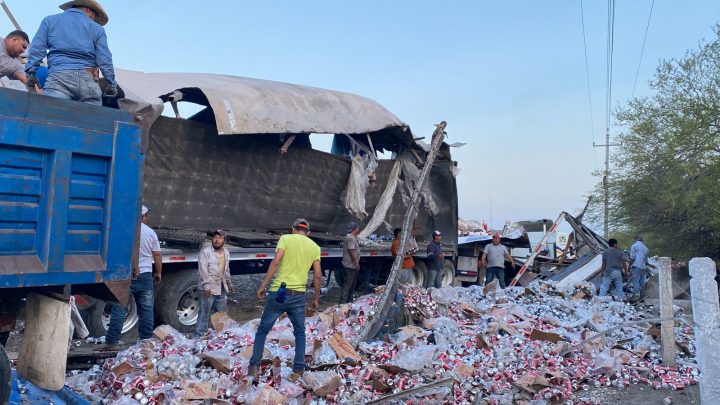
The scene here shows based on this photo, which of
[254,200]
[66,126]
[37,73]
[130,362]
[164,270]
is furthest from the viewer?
[254,200]

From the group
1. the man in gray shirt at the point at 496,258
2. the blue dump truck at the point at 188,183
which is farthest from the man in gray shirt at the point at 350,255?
the man in gray shirt at the point at 496,258

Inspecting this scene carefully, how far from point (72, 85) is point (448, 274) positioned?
11.3m

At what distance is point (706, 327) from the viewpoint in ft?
12.6

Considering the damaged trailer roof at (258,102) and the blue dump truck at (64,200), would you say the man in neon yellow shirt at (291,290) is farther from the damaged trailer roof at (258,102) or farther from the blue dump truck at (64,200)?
the damaged trailer roof at (258,102)

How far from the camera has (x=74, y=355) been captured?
5.50 m

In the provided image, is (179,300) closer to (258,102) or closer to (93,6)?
(258,102)

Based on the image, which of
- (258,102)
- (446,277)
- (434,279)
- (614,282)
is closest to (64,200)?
(258,102)

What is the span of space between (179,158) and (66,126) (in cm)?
456

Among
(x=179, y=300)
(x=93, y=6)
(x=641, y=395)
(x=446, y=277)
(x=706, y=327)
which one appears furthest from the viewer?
(x=446, y=277)

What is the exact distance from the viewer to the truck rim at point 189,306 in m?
7.91

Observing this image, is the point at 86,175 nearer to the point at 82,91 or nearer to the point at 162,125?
the point at 82,91

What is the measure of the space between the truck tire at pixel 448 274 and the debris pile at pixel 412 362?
18.0ft

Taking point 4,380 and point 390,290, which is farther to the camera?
point 390,290

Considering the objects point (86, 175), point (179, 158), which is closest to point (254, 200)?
point (179, 158)
